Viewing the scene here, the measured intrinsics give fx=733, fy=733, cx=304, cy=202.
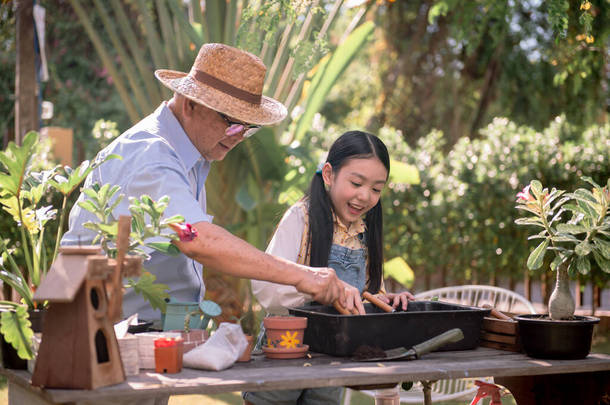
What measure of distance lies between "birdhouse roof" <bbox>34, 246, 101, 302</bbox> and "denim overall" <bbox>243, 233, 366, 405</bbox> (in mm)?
1151

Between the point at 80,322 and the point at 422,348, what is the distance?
99cm

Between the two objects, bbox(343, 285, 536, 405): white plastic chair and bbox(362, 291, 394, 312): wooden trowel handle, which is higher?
bbox(362, 291, 394, 312): wooden trowel handle

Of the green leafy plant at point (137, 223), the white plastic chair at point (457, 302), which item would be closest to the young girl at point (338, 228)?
the white plastic chair at point (457, 302)

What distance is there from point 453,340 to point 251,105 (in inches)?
43.3

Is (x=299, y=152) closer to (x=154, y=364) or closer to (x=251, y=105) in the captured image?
(x=251, y=105)

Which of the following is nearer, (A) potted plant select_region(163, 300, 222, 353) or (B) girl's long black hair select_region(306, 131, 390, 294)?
(A) potted plant select_region(163, 300, 222, 353)

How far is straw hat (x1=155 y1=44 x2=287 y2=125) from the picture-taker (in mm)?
2561

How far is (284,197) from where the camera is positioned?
5590mm

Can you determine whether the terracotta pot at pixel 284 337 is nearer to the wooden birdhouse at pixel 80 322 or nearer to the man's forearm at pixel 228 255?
the man's forearm at pixel 228 255

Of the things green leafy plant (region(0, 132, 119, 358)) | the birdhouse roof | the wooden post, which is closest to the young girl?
green leafy plant (region(0, 132, 119, 358))

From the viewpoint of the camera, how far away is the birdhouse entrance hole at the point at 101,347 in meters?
1.73

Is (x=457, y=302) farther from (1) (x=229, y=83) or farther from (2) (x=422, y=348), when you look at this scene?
(1) (x=229, y=83)

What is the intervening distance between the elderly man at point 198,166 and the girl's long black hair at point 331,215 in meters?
0.33

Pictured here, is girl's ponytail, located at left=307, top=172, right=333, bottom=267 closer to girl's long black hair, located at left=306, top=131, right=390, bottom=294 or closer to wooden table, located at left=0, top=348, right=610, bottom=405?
girl's long black hair, located at left=306, top=131, right=390, bottom=294
